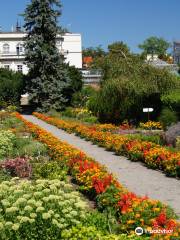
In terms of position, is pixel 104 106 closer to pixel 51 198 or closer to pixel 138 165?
pixel 138 165

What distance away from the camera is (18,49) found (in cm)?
8006

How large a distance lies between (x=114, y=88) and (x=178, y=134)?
1243 cm

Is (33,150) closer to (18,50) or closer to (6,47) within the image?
(18,50)

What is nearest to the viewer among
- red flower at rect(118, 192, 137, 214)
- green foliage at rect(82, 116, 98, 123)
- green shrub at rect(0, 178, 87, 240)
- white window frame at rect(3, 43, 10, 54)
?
green shrub at rect(0, 178, 87, 240)

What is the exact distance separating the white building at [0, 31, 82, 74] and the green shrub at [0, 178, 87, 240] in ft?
227

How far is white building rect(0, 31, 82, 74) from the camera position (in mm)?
78375

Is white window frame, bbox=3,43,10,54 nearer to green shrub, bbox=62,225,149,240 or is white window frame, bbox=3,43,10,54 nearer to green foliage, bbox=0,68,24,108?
green foliage, bbox=0,68,24,108

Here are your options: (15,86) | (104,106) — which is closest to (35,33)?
(15,86)

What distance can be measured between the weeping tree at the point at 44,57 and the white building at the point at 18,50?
30.4 metres

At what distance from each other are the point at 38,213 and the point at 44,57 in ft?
126

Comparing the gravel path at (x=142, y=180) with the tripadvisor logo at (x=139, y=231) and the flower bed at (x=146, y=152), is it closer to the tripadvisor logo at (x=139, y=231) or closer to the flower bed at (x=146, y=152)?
the flower bed at (x=146, y=152)

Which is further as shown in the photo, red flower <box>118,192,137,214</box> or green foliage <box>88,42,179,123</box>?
green foliage <box>88,42,179,123</box>

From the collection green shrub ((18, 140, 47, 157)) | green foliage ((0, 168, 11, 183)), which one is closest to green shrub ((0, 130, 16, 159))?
green shrub ((18, 140, 47, 157))

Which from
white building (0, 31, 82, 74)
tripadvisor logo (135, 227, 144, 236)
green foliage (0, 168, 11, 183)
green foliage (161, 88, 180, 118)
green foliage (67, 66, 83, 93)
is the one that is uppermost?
white building (0, 31, 82, 74)
